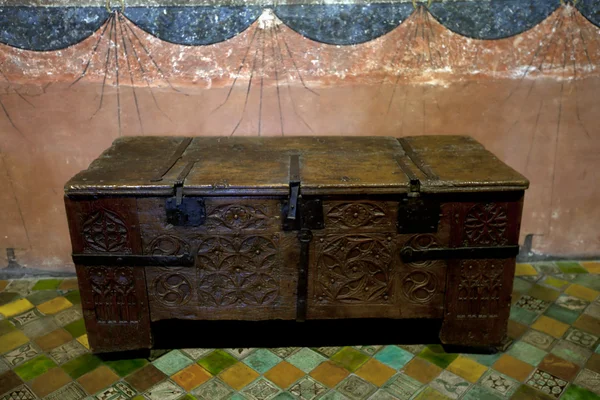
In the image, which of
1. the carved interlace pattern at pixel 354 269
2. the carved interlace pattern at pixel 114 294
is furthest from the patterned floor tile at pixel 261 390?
the carved interlace pattern at pixel 114 294

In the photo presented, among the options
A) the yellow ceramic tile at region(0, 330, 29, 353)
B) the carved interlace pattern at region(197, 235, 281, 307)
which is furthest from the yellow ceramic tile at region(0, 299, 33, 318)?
the carved interlace pattern at region(197, 235, 281, 307)

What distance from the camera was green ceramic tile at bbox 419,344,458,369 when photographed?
2.16 metres

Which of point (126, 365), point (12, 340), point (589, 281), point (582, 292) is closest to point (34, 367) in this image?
point (12, 340)

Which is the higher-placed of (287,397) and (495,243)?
(495,243)

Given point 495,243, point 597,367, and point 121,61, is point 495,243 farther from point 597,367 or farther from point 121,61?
point 121,61

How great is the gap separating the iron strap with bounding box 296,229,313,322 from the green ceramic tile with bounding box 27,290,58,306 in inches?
51.4

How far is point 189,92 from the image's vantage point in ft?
8.23

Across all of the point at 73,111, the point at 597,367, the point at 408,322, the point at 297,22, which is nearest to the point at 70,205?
the point at 73,111

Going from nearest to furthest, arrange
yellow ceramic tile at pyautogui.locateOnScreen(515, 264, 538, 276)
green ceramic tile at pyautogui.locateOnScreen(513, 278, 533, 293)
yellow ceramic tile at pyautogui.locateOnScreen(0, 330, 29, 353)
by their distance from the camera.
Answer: yellow ceramic tile at pyautogui.locateOnScreen(0, 330, 29, 353)
green ceramic tile at pyautogui.locateOnScreen(513, 278, 533, 293)
yellow ceramic tile at pyautogui.locateOnScreen(515, 264, 538, 276)

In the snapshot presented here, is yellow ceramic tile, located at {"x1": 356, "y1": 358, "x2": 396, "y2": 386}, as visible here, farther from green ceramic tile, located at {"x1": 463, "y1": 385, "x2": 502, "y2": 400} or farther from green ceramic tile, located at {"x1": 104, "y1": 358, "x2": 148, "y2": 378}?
green ceramic tile, located at {"x1": 104, "y1": 358, "x2": 148, "y2": 378}

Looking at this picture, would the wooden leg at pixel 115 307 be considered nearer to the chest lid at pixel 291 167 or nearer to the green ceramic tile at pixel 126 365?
the green ceramic tile at pixel 126 365

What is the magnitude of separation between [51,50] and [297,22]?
1107mm

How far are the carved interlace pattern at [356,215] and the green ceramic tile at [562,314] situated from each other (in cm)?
103

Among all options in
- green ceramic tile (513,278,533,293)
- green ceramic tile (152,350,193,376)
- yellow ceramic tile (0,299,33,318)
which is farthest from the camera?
green ceramic tile (513,278,533,293)
